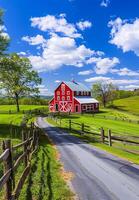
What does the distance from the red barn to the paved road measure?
65.2 m

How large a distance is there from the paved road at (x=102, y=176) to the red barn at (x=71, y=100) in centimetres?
6518

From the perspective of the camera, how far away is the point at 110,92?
407 feet

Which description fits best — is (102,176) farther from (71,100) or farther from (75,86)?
(75,86)

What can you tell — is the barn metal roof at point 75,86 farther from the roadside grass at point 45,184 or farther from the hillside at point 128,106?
the roadside grass at point 45,184

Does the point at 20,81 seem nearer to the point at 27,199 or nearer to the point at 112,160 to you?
the point at 112,160

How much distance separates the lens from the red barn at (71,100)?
85.5 m

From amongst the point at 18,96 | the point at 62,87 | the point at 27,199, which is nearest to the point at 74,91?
the point at 62,87

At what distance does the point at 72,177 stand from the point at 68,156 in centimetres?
594

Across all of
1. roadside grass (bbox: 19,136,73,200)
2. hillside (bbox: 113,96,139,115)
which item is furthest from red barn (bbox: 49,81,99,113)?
roadside grass (bbox: 19,136,73,200)

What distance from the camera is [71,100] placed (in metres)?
86.6

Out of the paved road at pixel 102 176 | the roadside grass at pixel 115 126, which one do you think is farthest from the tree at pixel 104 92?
the paved road at pixel 102 176

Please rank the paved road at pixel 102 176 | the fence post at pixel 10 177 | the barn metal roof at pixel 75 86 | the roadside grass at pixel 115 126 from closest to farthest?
1. the fence post at pixel 10 177
2. the paved road at pixel 102 176
3. the roadside grass at pixel 115 126
4. the barn metal roof at pixel 75 86

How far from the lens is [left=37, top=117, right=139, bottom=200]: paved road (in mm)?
10883

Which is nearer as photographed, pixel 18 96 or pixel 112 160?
pixel 112 160
